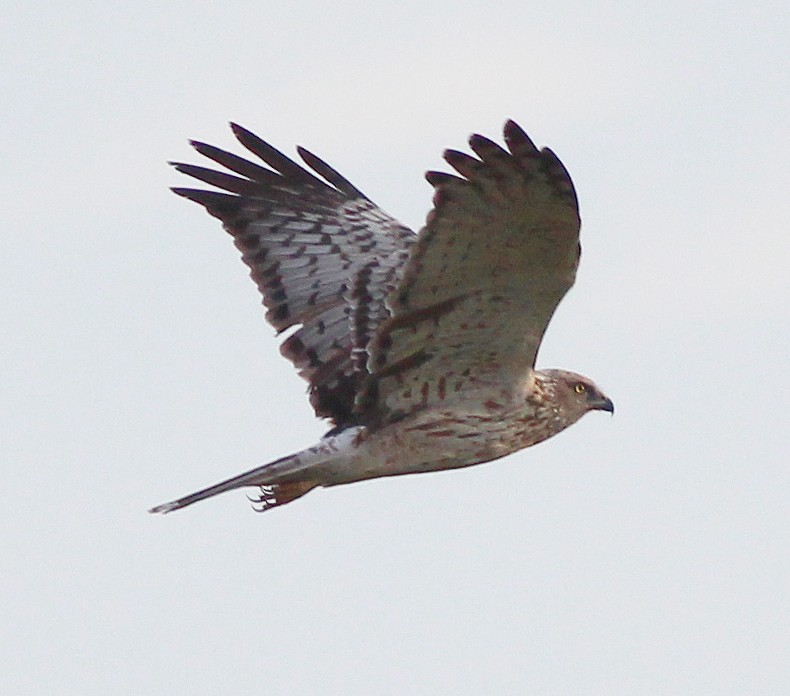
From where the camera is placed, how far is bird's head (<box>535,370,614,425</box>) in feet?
34.2

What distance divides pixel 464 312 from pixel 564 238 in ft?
2.87

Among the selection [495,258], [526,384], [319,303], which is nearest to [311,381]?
[319,303]

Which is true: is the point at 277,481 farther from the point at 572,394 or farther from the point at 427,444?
the point at 572,394

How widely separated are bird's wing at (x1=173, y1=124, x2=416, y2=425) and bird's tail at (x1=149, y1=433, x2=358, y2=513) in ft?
1.47

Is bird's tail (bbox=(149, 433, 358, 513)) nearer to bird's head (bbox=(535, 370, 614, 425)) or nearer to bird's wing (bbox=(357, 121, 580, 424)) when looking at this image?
bird's wing (bbox=(357, 121, 580, 424))

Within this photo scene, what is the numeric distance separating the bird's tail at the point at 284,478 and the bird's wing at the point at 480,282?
0.37 metres

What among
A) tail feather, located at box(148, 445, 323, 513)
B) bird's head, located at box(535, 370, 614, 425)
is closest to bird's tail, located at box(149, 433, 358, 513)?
tail feather, located at box(148, 445, 323, 513)

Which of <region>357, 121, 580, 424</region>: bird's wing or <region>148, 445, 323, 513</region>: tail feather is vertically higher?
<region>357, 121, 580, 424</region>: bird's wing

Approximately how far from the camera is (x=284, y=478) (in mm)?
9867

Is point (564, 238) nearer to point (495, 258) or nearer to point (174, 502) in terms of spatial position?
point (495, 258)

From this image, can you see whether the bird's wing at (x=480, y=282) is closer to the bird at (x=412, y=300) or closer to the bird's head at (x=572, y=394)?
the bird at (x=412, y=300)

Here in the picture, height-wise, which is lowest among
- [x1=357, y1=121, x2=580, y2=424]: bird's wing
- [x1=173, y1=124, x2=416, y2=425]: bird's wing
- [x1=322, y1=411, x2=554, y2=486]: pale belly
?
[x1=322, y1=411, x2=554, y2=486]: pale belly

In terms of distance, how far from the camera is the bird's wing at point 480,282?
8477 mm

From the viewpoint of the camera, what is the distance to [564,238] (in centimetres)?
869
